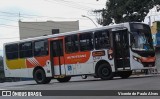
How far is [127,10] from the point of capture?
35.5m

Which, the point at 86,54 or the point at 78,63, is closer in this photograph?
the point at 86,54

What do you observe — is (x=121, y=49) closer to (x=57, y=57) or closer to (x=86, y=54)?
(x=86, y=54)

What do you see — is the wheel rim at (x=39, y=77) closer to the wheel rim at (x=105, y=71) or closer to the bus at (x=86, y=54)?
the bus at (x=86, y=54)

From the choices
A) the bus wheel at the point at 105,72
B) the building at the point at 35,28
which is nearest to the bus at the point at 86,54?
the bus wheel at the point at 105,72

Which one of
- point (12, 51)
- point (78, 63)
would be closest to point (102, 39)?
point (78, 63)

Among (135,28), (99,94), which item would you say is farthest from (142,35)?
(99,94)

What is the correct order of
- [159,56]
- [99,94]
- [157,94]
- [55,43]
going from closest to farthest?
1. [157,94]
2. [99,94]
3. [55,43]
4. [159,56]

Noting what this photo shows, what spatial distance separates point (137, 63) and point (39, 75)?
24.4ft

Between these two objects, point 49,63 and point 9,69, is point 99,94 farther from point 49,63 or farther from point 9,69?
point 9,69

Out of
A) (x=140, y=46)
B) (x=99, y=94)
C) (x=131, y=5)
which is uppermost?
(x=131, y=5)

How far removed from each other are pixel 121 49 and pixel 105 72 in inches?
64.6

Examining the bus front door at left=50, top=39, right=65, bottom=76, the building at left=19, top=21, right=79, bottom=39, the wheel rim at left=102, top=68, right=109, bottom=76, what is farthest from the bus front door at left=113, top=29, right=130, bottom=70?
the building at left=19, top=21, right=79, bottom=39

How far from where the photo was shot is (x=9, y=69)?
100 ft

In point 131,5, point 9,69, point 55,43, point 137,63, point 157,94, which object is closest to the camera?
point 157,94
